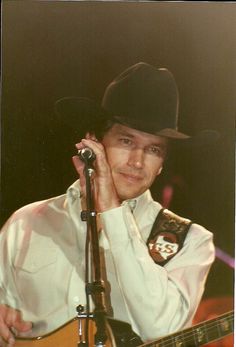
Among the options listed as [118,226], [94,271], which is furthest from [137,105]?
[94,271]

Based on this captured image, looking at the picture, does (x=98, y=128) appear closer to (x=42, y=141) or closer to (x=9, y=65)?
(x=42, y=141)

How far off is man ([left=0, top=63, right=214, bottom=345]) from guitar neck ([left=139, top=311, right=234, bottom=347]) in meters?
0.03

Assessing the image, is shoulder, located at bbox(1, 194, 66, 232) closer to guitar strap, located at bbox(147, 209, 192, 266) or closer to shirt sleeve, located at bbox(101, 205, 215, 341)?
shirt sleeve, located at bbox(101, 205, 215, 341)

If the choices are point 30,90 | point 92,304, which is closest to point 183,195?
point 92,304

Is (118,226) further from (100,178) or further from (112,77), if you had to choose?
(112,77)

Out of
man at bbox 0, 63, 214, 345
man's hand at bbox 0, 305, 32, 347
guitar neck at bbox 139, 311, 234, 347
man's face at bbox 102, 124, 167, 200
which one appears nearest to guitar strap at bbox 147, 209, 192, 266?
man at bbox 0, 63, 214, 345

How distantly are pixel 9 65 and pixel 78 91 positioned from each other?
9.1 inches

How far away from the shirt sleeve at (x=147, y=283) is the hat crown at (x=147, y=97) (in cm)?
28

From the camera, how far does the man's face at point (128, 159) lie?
2.06 meters

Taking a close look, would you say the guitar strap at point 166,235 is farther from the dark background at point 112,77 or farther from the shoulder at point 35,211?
the shoulder at point 35,211

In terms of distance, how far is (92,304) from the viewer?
2014 mm

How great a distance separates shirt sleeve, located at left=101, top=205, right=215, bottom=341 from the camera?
2031 millimetres

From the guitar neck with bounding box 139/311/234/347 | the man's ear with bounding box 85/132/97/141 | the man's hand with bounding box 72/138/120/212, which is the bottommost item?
the guitar neck with bounding box 139/311/234/347

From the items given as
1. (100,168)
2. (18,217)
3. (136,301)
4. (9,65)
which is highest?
(9,65)
